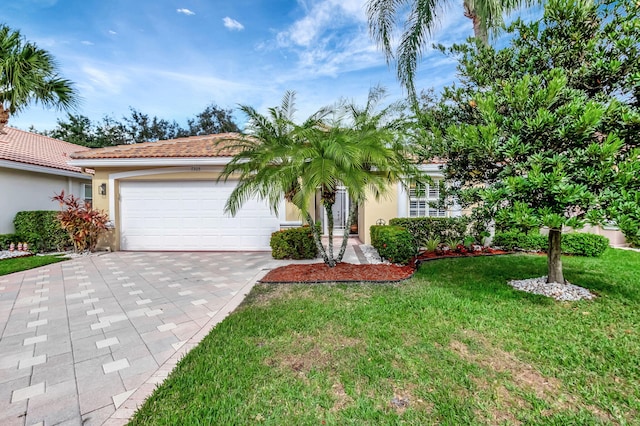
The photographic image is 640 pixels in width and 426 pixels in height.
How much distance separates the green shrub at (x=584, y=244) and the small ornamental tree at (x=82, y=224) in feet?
51.2

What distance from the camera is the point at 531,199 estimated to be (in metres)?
4.25

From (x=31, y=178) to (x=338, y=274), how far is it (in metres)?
14.1

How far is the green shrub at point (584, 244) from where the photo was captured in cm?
866

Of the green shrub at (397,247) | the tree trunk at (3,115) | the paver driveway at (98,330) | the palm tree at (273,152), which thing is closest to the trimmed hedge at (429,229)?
the green shrub at (397,247)

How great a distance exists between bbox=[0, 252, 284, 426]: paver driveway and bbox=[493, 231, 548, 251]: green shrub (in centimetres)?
819

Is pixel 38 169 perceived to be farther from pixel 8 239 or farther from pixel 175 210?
pixel 175 210

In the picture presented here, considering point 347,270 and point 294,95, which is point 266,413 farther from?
point 294,95

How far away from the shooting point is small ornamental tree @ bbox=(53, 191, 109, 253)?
32.3ft

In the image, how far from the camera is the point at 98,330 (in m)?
4.09

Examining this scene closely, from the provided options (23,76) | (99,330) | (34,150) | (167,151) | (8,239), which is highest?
(23,76)

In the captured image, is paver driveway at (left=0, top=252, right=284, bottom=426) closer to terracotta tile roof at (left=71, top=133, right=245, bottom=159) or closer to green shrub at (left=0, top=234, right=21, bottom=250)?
terracotta tile roof at (left=71, top=133, right=245, bottom=159)

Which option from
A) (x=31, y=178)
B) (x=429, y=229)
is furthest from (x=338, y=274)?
(x=31, y=178)

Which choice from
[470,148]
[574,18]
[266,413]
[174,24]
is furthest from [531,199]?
[174,24]

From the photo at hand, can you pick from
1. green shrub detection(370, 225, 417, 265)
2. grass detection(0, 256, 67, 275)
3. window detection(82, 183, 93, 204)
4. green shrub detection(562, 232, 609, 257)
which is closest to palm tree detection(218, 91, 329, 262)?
green shrub detection(370, 225, 417, 265)
